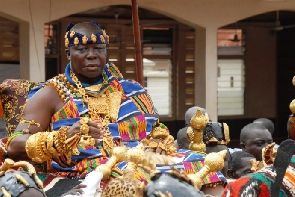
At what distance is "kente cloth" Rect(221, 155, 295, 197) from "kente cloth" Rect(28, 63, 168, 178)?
5.97 feet

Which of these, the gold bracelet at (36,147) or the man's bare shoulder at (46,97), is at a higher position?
the man's bare shoulder at (46,97)

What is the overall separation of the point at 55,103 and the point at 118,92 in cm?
41

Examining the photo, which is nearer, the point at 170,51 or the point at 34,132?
the point at 34,132

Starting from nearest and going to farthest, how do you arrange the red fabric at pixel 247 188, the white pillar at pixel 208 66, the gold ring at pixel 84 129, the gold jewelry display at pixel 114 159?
the red fabric at pixel 247 188 → the gold jewelry display at pixel 114 159 → the gold ring at pixel 84 129 → the white pillar at pixel 208 66

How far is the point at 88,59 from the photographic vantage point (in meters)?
4.25

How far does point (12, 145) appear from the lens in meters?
4.02

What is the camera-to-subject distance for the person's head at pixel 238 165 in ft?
17.7

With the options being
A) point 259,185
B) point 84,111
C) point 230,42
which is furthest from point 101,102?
point 230,42

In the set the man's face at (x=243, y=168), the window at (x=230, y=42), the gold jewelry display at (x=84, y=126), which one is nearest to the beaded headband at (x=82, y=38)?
the gold jewelry display at (x=84, y=126)

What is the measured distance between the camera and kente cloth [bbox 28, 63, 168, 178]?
4.10 metres

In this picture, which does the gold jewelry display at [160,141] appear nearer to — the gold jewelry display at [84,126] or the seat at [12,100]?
the gold jewelry display at [84,126]

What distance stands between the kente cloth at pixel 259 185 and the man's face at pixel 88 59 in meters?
2.08

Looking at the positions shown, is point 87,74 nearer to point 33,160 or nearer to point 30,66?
point 33,160

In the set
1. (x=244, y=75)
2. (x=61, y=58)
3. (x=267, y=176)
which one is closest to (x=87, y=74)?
(x=267, y=176)
